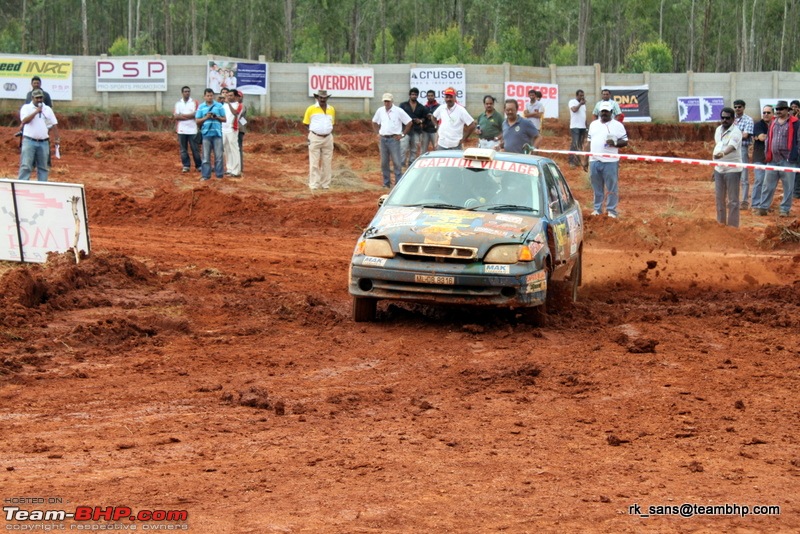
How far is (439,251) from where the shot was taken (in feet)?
31.4

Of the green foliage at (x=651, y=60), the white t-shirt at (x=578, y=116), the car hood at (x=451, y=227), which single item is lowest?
the car hood at (x=451, y=227)

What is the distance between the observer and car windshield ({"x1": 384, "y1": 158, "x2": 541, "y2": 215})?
10508mm

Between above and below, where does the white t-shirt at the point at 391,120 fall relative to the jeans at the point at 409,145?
above

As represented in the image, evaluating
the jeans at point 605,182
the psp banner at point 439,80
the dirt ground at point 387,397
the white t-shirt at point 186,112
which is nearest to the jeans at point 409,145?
the white t-shirt at point 186,112

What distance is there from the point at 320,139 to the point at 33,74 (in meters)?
16.5

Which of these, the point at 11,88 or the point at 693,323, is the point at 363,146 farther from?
the point at 693,323

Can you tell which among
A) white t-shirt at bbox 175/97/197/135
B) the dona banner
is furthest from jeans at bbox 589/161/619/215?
the dona banner

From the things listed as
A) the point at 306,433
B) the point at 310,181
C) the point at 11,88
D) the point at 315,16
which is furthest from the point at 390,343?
the point at 315,16

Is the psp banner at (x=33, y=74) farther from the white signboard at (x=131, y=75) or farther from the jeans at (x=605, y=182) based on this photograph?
the jeans at (x=605, y=182)

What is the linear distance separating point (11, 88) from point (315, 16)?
37154mm

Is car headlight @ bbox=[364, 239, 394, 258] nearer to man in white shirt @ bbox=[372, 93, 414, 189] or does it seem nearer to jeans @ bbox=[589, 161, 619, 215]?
jeans @ bbox=[589, 161, 619, 215]

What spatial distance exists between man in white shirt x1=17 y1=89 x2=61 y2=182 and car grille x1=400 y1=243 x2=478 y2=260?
377 inches

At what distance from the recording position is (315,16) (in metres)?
69.4

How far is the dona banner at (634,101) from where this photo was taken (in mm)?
38531
